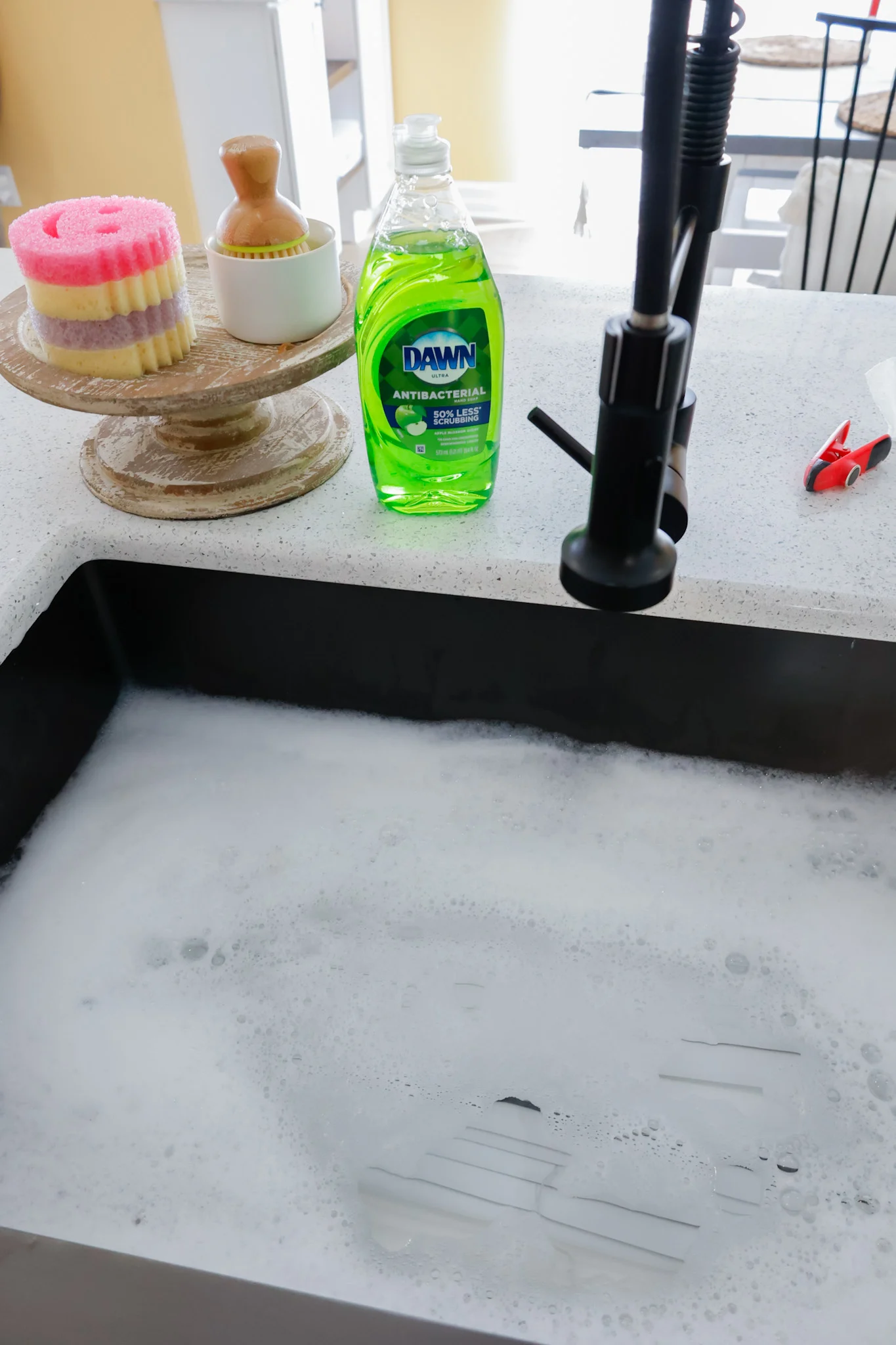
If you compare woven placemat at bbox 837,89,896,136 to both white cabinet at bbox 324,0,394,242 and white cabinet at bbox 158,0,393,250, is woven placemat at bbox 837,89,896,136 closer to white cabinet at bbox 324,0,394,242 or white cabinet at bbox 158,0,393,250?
white cabinet at bbox 158,0,393,250

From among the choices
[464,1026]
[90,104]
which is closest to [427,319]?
[464,1026]

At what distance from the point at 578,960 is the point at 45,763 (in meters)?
0.40

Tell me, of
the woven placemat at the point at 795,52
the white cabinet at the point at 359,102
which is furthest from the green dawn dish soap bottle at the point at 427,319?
the white cabinet at the point at 359,102

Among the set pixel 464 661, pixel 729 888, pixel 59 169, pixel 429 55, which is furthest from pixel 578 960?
pixel 429 55

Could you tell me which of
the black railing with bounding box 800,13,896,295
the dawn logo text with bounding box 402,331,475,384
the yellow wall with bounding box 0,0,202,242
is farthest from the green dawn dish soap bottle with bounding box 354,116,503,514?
the yellow wall with bounding box 0,0,202,242

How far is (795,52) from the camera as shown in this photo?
7.82 ft

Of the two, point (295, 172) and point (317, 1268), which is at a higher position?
point (317, 1268)

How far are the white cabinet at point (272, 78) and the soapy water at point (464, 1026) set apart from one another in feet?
6.71

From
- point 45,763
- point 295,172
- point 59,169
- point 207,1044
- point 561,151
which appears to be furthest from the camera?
point 561,151

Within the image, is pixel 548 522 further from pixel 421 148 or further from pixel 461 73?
pixel 461 73

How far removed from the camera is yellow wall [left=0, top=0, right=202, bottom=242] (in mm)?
2572

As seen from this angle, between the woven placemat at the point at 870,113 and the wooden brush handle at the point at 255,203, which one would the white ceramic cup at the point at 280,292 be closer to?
the wooden brush handle at the point at 255,203

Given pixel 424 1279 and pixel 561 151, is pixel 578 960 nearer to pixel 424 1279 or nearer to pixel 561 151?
pixel 424 1279

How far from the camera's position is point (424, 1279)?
0.49 m
